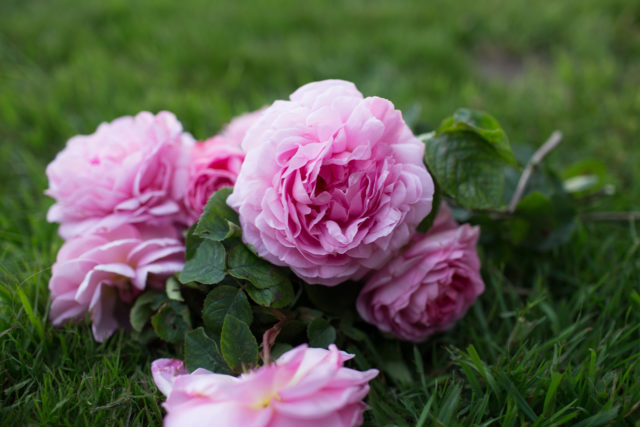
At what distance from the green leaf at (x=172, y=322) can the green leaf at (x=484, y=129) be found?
1.92 ft

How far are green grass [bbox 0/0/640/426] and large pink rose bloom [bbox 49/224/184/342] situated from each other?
0.05 m

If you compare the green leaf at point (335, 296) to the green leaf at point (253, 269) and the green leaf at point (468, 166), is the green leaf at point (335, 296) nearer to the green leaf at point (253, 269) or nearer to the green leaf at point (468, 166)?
the green leaf at point (253, 269)

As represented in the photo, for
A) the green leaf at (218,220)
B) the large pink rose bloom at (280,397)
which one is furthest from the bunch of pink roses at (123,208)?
the large pink rose bloom at (280,397)

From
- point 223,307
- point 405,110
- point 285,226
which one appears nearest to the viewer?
point 285,226

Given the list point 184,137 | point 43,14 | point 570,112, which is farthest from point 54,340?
point 43,14

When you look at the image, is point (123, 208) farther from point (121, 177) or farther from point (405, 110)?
point (405, 110)

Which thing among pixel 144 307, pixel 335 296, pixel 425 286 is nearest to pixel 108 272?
pixel 144 307

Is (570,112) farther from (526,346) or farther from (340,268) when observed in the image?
(340,268)

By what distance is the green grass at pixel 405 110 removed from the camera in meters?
0.96

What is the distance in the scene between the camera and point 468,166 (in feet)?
3.46

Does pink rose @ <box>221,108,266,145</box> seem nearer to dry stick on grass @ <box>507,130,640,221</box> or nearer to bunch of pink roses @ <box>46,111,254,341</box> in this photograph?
bunch of pink roses @ <box>46,111,254,341</box>

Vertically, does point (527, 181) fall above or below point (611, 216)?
above

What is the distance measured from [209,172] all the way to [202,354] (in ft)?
1.20

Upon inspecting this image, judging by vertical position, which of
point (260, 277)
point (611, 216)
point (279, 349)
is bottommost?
point (611, 216)
